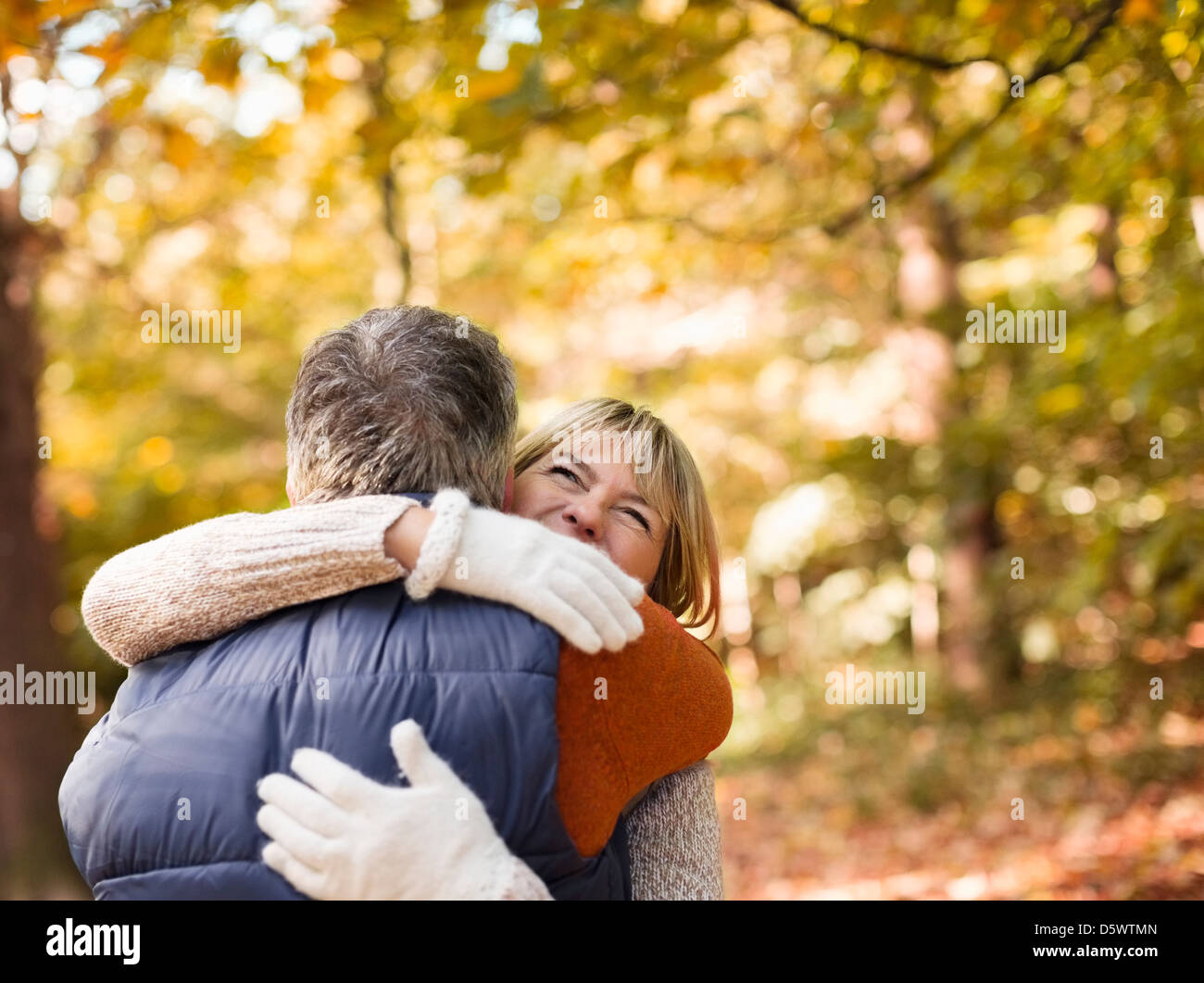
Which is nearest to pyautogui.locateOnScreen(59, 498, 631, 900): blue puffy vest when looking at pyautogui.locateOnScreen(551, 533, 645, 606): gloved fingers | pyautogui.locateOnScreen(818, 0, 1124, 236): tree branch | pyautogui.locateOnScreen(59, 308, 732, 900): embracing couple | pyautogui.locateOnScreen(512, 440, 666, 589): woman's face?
pyautogui.locateOnScreen(59, 308, 732, 900): embracing couple

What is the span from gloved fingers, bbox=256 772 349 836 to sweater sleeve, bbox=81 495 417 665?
9.4 inches

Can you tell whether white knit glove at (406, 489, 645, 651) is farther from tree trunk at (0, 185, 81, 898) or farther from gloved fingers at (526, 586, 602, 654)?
tree trunk at (0, 185, 81, 898)

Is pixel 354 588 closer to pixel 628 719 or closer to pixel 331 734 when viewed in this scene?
pixel 331 734

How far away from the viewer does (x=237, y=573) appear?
1441 mm

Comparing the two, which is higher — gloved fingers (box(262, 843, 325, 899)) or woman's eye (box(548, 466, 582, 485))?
woman's eye (box(548, 466, 582, 485))

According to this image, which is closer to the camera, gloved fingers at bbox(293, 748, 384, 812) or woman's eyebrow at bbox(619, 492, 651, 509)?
gloved fingers at bbox(293, 748, 384, 812)

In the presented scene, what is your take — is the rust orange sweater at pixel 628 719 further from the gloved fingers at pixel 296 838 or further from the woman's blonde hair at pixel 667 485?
the woman's blonde hair at pixel 667 485

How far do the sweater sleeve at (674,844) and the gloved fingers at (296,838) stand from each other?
567mm

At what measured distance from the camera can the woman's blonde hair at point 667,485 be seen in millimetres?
2209

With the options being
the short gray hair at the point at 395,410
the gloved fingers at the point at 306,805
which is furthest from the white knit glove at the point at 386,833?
the short gray hair at the point at 395,410

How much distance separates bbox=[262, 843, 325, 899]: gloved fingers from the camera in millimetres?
1359

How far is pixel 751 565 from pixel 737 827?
4967 millimetres

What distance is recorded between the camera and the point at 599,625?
1421 mm

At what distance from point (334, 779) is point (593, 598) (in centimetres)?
39
